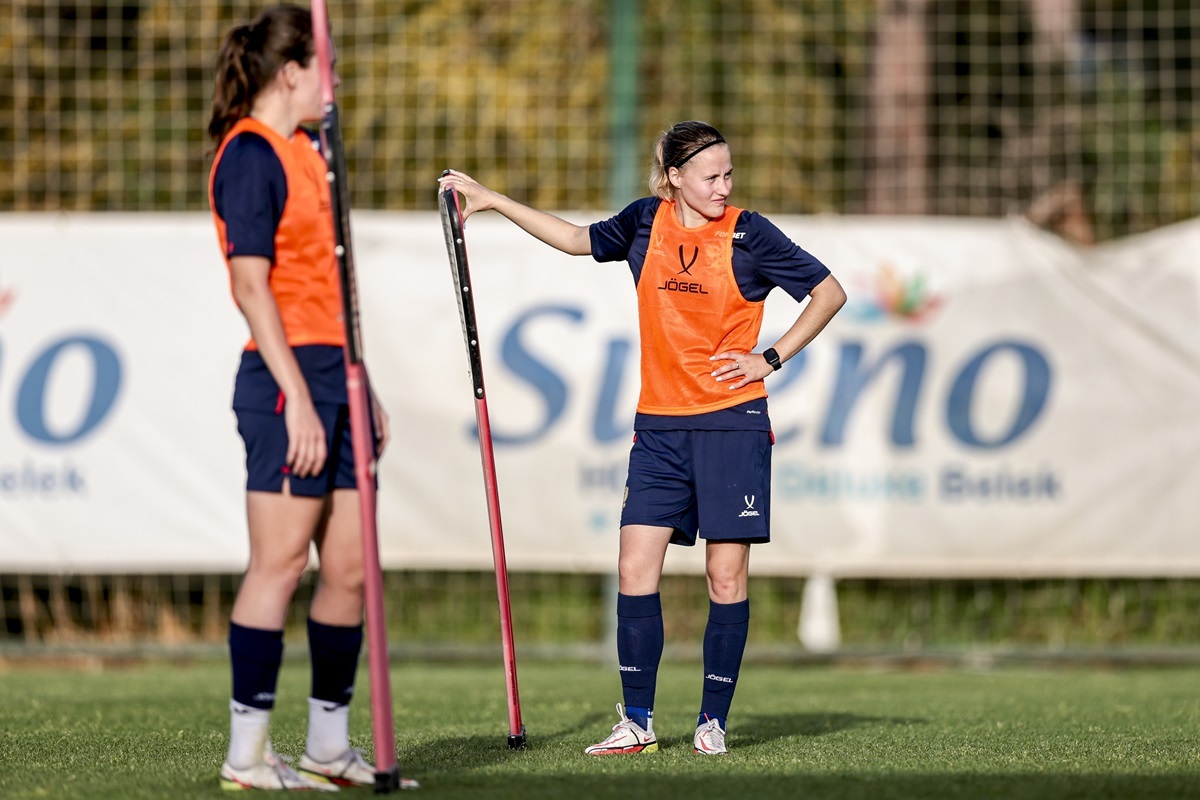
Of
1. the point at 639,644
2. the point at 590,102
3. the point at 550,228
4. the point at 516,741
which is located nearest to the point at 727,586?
the point at 639,644

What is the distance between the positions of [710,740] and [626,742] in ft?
0.81

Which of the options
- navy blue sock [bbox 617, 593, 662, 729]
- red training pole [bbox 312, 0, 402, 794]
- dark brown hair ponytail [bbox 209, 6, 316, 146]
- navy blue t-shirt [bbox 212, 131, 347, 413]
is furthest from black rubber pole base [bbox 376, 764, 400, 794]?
dark brown hair ponytail [bbox 209, 6, 316, 146]

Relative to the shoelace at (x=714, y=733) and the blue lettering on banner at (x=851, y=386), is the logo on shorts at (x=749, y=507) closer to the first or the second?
the shoelace at (x=714, y=733)

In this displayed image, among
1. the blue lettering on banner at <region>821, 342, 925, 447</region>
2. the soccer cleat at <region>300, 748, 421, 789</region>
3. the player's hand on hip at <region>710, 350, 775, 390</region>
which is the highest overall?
the player's hand on hip at <region>710, 350, 775, 390</region>

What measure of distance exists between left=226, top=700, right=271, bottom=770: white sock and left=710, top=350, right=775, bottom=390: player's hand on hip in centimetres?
172

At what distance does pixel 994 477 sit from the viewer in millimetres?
8461

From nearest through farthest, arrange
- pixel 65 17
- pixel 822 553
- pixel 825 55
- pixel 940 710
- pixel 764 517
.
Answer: pixel 764 517 < pixel 940 710 < pixel 822 553 < pixel 65 17 < pixel 825 55

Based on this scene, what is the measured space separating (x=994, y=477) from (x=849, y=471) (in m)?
0.76

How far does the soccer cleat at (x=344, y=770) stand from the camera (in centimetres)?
389

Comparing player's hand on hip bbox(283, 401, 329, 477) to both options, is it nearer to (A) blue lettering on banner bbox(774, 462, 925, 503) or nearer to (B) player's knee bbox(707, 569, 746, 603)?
(B) player's knee bbox(707, 569, 746, 603)

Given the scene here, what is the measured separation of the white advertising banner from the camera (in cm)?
845

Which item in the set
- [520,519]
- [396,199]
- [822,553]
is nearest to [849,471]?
[822,553]

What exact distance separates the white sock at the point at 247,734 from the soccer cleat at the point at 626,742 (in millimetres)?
1164

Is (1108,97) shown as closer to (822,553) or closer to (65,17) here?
(822,553)
